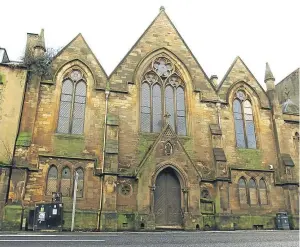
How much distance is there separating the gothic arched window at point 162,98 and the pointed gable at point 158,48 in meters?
1.00

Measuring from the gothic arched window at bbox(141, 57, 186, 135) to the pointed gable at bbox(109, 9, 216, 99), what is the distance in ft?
3.30

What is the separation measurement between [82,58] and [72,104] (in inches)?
133

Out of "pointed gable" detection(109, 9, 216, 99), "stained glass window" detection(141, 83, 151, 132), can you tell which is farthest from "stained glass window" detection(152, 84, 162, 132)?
"pointed gable" detection(109, 9, 216, 99)

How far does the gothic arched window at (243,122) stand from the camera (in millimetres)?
21781

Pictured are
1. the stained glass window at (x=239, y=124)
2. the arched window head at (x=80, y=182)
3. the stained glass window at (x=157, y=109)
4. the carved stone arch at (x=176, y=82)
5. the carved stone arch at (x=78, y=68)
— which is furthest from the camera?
the carved stone arch at (x=176, y=82)

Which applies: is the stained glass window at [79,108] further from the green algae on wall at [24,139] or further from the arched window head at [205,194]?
the arched window head at [205,194]

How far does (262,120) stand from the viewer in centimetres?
2256

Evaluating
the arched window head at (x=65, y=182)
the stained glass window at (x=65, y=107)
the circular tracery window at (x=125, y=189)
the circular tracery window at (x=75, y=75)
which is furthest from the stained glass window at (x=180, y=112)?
the arched window head at (x=65, y=182)

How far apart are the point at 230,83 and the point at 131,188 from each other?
11.2 metres

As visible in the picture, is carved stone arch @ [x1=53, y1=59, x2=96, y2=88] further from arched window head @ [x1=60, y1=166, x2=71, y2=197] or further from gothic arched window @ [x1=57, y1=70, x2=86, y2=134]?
arched window head @ [x1=60, y1=166, x2=71, y2=197]

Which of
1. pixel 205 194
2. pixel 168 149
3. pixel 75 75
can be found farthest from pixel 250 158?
pixel 75 75

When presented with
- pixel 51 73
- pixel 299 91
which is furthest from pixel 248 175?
pixel 51 73

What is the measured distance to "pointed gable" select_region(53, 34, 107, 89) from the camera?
66.3ft

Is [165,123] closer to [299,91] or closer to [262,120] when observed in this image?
[262,120]
